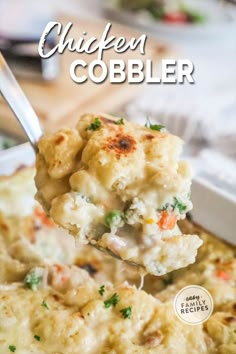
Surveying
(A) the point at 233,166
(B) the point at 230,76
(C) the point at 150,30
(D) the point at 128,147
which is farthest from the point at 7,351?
(C) the point at 150,30

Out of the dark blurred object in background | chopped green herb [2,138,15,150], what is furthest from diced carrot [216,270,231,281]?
the dark blurred object in background

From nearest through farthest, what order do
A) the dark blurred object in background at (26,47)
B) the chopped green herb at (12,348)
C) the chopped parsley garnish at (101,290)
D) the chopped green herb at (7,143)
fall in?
the chopped green herb at (12,348)
the chopped parsley garnish at (101,290)
the chopped green herb at (7,143)
the dark blurred object in background at (26,47)

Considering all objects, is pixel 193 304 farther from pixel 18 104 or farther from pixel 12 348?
pixel 18 104

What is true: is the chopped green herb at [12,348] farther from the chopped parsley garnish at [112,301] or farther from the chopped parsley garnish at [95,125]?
the chopped parsley garnish at [95,125]

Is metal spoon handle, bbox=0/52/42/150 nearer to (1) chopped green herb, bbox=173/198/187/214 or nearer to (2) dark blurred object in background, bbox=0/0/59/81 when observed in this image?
(1) chopped green herb, bbox=173/198/187/214

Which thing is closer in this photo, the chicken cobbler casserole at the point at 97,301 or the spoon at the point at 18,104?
the chicken cobbler casserole at the point at 97,301

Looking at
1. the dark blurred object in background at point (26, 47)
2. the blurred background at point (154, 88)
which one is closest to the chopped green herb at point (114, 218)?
the blurred background at point (154, 88)
